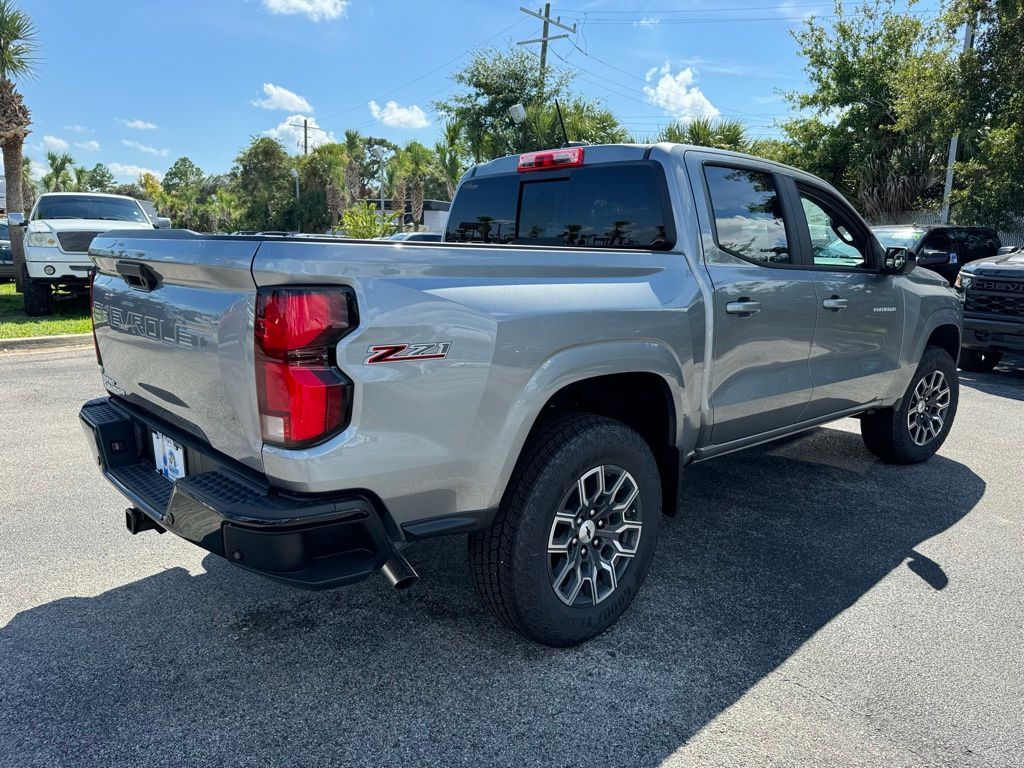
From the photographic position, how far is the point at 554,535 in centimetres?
260

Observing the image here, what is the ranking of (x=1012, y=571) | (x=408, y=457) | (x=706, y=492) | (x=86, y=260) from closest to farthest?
(x=408, y=457) < (x=1012, y=571) < (x=706, y=492) < (x=86, y=260)

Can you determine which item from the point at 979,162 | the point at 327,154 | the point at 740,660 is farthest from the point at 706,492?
the point at 327,154

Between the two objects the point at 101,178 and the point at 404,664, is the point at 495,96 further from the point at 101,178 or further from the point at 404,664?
the point at 101,178

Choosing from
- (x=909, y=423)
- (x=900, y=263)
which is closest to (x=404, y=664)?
(x=900, y=263)

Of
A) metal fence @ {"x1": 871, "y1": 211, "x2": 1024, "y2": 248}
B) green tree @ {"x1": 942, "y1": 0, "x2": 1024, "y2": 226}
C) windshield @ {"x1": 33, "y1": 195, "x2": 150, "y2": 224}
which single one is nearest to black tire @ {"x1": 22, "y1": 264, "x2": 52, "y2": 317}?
windshield @ {"x1": 33, "y1": 195, "x2": 150, "y2": 224}

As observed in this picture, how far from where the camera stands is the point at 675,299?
2.92 metres

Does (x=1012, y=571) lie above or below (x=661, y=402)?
below

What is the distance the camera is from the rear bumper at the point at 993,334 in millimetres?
7812

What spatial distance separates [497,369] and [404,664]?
1.14 meters

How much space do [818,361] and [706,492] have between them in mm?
1082

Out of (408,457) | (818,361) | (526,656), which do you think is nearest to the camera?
(408,457)

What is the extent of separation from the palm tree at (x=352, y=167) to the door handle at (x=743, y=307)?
37064 millimetres

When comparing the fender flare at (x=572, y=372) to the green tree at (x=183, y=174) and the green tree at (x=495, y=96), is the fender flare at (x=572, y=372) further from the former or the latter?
the green tree at (x=183, y=174)

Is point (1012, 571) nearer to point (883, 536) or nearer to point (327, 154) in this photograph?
point (883, 536)
